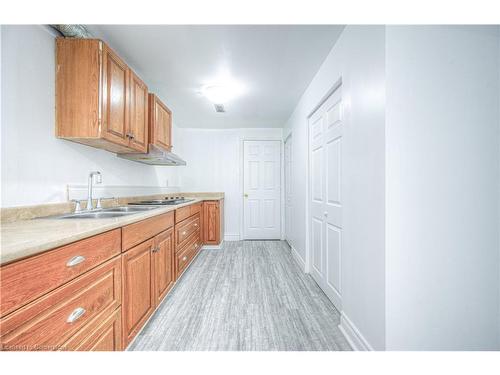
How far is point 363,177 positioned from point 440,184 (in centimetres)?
37

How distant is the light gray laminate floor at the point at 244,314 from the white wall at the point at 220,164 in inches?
72.7

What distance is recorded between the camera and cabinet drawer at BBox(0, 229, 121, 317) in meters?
0.67

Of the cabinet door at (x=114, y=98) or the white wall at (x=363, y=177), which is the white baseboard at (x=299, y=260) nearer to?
the white wall at (x=363, y=177)

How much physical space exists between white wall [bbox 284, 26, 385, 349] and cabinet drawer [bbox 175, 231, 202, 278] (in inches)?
68.3

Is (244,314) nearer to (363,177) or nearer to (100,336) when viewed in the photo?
(100,336)

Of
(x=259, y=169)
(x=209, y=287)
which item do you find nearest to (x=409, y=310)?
(x=209, y=287)

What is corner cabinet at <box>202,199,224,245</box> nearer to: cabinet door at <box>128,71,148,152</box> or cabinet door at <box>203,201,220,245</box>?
cabinet door at <box>203,201,220,245</box>

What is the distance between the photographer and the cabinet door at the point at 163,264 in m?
1.88

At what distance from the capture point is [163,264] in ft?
6.69

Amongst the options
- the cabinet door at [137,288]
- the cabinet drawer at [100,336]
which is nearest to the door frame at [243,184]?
the cabinet door at [137,288]
